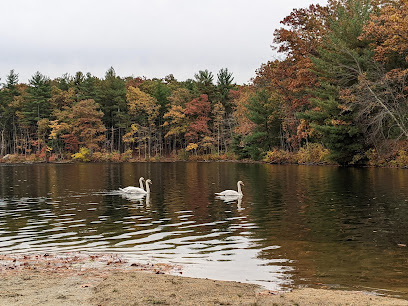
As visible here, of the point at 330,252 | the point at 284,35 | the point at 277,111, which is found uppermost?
the point at 284,35

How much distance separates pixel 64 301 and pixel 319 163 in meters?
46.8

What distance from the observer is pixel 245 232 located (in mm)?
12789

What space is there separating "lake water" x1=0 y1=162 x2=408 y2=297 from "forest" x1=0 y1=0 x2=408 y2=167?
57.1ft

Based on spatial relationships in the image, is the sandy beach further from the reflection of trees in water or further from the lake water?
the reflection of trees in water

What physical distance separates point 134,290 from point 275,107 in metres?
54.9

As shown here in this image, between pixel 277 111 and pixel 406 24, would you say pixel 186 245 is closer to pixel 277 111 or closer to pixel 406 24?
pixel 406 24

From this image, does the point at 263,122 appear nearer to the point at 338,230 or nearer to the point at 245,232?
the point at 338,230

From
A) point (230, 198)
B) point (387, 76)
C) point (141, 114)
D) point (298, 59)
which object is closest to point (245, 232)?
point (230, 198)

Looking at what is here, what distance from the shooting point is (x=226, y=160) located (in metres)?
72.3

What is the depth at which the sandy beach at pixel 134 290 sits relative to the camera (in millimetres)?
6141

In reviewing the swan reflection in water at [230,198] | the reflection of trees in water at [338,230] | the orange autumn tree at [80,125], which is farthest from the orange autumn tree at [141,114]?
the reflection of trees in water at [338,230]

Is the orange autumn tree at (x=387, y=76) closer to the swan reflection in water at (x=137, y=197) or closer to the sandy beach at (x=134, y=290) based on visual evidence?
the swan reflection in water at (x=137, y=197)

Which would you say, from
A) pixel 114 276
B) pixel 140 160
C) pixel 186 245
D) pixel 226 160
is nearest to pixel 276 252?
pixel 186 245

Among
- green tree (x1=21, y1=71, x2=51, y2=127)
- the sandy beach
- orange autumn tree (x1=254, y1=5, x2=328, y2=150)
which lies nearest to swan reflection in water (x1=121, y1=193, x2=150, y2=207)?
the sandy beach
